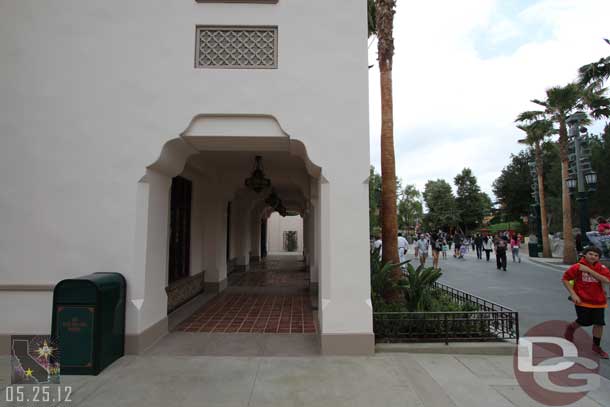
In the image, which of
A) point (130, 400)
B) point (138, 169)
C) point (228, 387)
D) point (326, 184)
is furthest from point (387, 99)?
point (130, 400)

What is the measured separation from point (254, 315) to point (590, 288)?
5874mm

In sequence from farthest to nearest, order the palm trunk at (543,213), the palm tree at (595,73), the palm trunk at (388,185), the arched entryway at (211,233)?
the palm trunk at (543,213) → the palm tree at (595,73) → the palm trunk at (388,185) → the arched entryway at (211,233)

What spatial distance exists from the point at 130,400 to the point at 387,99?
6.77 m

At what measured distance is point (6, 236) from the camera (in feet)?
15.6

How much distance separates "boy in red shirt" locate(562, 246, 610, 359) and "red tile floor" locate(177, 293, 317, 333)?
418 centimetres

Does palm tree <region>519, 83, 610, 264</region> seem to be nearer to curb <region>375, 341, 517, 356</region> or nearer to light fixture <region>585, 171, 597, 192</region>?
light fixture <region>585, 171, 597, 192</region>

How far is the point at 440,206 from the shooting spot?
58.3m

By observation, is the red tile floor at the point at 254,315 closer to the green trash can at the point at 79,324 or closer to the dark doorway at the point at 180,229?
the dark doorway at the point at 180,229

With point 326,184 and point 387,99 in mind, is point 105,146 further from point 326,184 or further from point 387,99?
point 387,99

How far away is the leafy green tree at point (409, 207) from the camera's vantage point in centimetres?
6254

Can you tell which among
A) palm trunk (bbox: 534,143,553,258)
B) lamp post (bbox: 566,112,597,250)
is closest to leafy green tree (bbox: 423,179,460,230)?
palm trunk (bbox: 534,143,553,258)

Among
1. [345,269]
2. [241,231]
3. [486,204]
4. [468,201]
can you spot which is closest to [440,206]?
[468,201]

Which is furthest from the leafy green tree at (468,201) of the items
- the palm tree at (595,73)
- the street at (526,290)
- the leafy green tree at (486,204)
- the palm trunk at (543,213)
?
the palm tree at (595,73)

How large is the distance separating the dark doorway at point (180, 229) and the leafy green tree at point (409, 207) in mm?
57528
